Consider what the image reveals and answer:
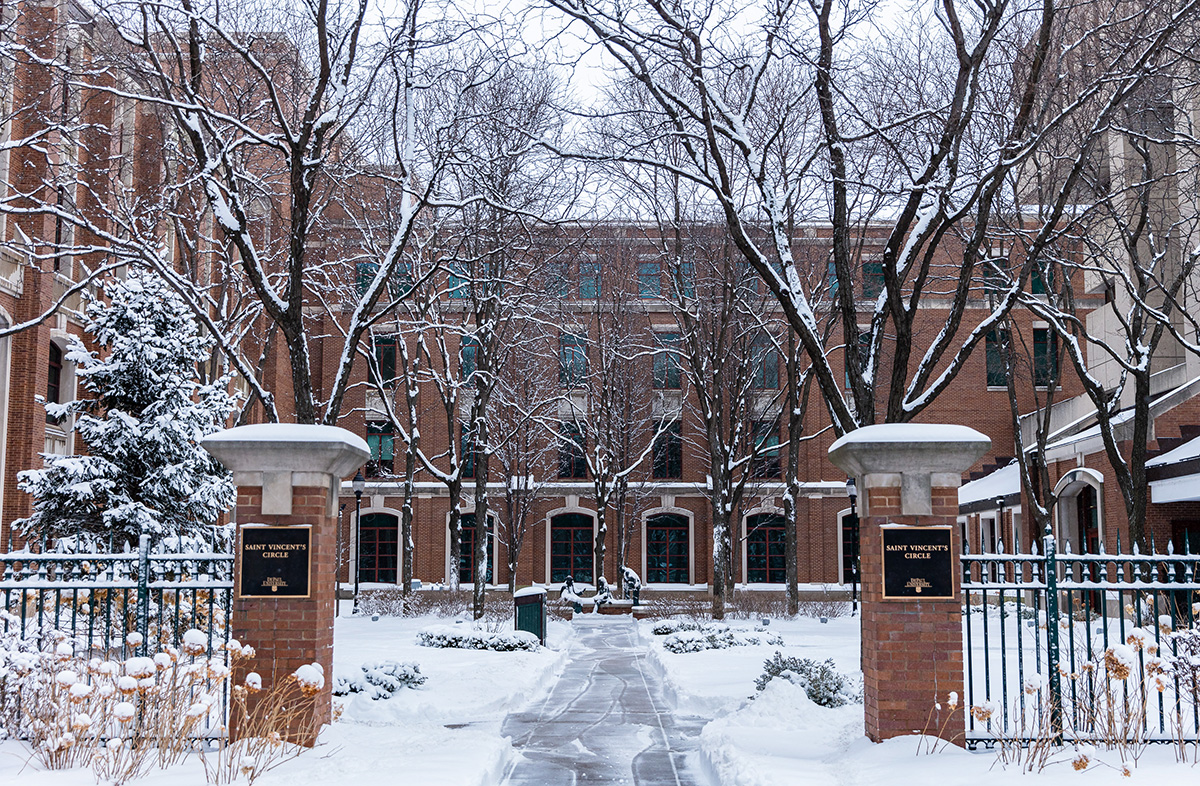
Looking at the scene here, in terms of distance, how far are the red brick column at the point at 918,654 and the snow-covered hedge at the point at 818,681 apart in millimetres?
2999

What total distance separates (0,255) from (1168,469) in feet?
88.8

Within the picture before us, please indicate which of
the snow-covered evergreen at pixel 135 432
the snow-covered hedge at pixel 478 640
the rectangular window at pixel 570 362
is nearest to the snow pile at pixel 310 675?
the snow-covered hedge at pixel 478 640

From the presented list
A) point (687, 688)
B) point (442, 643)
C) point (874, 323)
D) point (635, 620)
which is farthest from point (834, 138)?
point (635, 620)

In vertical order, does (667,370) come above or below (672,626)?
above

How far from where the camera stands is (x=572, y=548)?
44.5 m

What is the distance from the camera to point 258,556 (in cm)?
837

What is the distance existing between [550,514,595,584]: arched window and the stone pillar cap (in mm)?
36461

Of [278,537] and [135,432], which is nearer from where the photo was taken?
[278,537]

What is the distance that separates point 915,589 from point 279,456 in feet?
16.4

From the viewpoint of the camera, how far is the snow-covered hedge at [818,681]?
36.8 feet

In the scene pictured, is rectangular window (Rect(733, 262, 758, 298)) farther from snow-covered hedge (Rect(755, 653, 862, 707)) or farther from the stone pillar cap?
the stone pillar cap

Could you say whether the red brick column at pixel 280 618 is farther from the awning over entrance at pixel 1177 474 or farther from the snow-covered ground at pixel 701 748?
the awning over entrance at pixel 1177 474

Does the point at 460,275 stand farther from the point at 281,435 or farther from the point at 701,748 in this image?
the point at 701,748

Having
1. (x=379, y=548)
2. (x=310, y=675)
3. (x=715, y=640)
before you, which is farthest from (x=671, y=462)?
(x=310, y=675)
